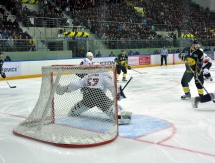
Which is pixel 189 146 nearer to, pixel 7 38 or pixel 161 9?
pixel 7 38

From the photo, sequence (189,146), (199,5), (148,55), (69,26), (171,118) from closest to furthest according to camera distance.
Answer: (189,146) → (171,118) → (69,26) → (148,55) → (199,5)

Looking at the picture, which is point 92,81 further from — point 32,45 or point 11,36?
point 11,36

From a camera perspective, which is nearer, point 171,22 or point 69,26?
point 69,26

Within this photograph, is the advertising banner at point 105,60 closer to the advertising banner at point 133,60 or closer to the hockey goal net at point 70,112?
the advertising banner at point 133,60

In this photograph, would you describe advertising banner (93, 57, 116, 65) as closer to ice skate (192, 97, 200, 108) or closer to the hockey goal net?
ice skate (192, 97, 200, 108)

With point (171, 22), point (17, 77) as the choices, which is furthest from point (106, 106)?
point (171, 22)

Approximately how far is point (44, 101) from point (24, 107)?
6.11ft

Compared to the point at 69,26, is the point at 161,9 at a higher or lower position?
higher

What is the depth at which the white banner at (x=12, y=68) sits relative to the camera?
1106 centimetres

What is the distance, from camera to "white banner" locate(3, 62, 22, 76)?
36.3ft

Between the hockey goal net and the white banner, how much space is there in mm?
7712

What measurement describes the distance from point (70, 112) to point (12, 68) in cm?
810

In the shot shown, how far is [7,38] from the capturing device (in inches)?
504

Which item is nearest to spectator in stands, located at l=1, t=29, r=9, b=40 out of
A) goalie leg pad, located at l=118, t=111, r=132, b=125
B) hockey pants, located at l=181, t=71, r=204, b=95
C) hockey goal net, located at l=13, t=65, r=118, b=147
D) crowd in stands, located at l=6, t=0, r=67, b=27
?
crowd in stands, located at l=6, t=0, r=67, b=27
